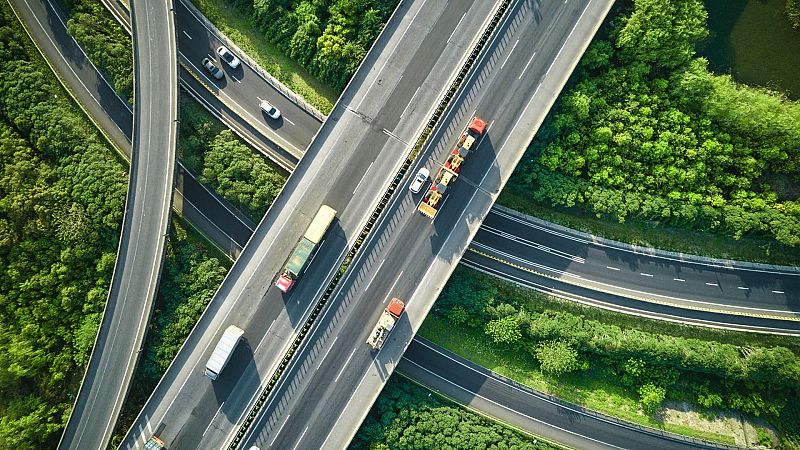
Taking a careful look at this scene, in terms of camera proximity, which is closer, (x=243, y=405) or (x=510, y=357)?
(x=243, y=405)

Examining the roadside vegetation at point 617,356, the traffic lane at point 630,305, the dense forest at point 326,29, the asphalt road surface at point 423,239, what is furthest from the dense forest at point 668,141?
the dense forest at point 326,29

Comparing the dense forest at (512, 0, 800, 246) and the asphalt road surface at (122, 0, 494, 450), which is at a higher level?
the dense forest at (512, 0, 800, 246)

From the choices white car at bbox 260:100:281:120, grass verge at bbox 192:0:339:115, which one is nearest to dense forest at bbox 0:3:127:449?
white car at bbox 260:100:281:120

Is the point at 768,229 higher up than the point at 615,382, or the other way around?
the point at 768,229

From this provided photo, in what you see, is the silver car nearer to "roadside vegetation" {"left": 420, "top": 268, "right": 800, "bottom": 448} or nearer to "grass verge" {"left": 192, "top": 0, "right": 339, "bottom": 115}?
"grass verge" {"left": 192, "top": 0, "right": 339, "bottom": 115}

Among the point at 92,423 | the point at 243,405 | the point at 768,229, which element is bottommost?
the point at 92,423

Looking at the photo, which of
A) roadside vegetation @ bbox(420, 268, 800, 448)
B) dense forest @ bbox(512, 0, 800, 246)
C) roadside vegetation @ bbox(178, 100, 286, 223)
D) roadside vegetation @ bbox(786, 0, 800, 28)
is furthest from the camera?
roadside vegetation @ bbox(178, 100, 286, 223)

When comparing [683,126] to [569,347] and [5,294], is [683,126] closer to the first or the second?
[569,347]

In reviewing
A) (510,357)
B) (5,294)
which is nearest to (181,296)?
(5,294)

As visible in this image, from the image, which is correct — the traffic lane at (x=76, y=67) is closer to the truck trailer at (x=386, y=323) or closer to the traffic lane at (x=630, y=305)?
the truck trailer at (x=386, y=323)
